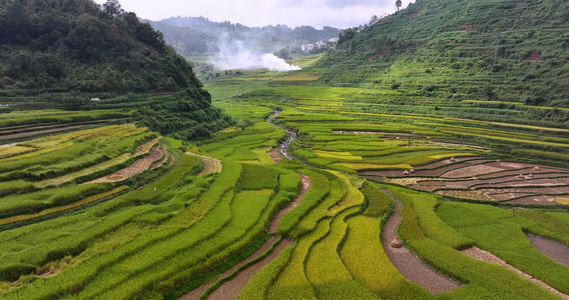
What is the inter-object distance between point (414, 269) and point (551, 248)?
10711mm

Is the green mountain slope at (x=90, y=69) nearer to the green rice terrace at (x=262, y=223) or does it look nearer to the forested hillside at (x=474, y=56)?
the green rice terrace at (x=262, y=223)

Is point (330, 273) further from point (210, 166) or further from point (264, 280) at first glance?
point (210, 166)

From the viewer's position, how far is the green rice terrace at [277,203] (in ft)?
42.2

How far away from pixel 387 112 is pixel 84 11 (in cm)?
6431

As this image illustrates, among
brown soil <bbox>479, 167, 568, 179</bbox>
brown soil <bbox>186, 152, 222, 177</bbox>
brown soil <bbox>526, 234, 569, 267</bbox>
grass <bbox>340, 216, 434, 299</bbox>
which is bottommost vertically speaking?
brown soil <bbox>479, 167, 568, 179</bbox>

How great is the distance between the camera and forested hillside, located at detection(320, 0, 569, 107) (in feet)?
188

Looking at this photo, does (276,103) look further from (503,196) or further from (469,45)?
(503,196)

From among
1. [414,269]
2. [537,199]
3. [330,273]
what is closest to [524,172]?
[537,199]

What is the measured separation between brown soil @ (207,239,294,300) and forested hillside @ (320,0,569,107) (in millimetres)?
61171

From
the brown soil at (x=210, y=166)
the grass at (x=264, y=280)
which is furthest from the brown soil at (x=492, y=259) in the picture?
the brown soil at (x=210, y=166)

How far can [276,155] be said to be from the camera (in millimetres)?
39562

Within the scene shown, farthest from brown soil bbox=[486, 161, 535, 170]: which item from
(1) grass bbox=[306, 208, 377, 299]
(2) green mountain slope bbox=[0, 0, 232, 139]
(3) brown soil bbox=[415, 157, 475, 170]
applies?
(2) green mountain slope bbox=[0, 0, 232, 139]

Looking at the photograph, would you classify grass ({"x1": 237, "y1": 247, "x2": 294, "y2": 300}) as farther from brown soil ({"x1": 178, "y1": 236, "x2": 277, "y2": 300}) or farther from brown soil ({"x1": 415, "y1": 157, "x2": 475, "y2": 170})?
brown soil ({"x1": 415, "y1": 157, "x2": 475, "y2": 170})

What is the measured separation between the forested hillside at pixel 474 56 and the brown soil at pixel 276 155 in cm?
4576
